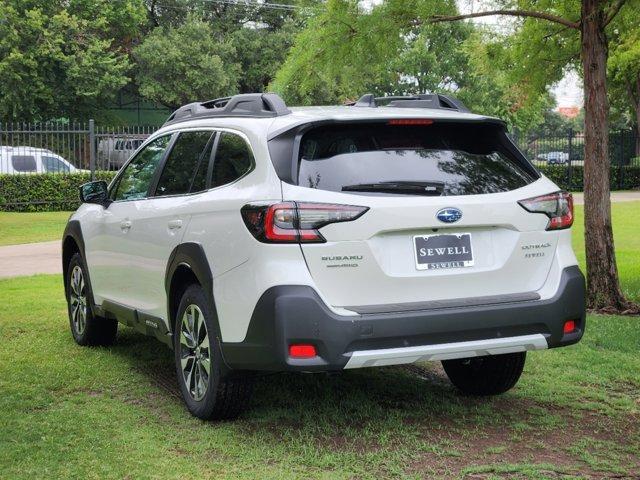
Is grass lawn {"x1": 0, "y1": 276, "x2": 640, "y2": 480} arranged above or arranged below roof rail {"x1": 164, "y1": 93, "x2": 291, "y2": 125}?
below

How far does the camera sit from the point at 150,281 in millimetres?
6059

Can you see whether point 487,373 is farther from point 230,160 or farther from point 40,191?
point 40,191

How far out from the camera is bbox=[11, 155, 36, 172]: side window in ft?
84.1

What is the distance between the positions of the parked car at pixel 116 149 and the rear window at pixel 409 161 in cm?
2091

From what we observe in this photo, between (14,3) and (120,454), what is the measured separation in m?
43.2

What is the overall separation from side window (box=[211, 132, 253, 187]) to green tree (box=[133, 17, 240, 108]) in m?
46.6

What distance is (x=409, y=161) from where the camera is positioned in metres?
4.91

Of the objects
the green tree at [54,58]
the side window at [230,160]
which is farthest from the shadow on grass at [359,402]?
the green tree at [54,58]

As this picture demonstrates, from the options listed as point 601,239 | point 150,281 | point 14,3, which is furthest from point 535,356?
point 14,3

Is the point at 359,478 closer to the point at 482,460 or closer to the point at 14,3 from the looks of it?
the point at 482,460

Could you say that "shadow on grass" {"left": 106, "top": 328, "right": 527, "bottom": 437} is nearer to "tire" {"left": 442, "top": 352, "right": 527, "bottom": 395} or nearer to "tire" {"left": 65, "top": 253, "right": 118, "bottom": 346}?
"tire" {"left": 442, "top": 352, "right": 527, "bottom": 395}

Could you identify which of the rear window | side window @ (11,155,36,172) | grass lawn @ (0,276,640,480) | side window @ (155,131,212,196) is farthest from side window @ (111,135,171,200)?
side window @ (11,155,36,172)

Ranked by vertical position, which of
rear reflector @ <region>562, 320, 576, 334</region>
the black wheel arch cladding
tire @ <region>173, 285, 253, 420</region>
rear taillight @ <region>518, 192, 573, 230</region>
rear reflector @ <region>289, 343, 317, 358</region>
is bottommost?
tire @ <region>173, 285, 253, 420</region>

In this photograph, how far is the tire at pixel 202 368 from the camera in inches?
198
